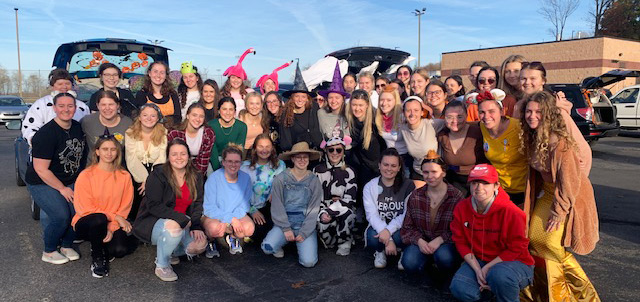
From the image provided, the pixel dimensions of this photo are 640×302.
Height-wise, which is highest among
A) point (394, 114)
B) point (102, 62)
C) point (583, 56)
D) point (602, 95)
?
point (583, 56)

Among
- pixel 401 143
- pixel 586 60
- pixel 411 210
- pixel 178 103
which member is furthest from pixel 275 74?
pixel 586 60

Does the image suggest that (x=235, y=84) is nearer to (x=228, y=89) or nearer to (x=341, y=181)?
(x=228, y=89)

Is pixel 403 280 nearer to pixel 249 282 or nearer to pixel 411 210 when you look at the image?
pixel 411 210

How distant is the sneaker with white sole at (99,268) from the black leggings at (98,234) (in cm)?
5

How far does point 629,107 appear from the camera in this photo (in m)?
15.1

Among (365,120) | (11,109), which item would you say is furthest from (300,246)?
(11,109)

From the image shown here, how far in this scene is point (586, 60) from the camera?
26.0 metres

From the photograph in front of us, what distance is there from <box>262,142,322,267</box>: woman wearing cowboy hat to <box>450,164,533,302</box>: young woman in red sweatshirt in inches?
63.5

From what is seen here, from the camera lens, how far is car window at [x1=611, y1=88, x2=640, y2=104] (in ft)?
49.2

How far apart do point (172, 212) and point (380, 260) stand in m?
2.08

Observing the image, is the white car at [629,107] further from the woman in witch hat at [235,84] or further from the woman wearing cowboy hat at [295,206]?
the woman wearing cowboy hat at [295,206]

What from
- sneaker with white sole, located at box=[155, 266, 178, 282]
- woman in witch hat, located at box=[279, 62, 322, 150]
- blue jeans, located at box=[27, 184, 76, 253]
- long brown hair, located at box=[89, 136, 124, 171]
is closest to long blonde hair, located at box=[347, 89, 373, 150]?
woman in witch hat, located at box=[279, 62, 322, 150]

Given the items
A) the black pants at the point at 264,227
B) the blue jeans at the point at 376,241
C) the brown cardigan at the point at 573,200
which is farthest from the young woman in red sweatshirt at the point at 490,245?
the black pants at the point at 264,227

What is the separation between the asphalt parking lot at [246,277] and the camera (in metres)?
3.73
